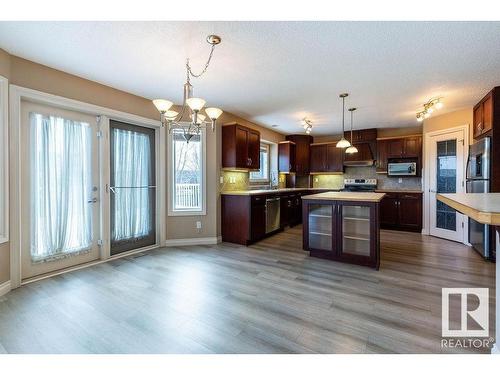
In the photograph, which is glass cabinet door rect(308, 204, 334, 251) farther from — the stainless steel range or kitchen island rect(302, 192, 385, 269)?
the stainless steel range

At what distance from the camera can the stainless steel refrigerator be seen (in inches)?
138

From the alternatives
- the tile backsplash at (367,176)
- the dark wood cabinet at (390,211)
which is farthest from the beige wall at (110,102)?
the dark wood cabinet at (390,211)

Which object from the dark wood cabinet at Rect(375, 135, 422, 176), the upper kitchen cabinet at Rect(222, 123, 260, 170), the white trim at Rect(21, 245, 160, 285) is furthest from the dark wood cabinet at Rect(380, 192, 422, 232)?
the white trim at Rect(21, 245, 160, 285)

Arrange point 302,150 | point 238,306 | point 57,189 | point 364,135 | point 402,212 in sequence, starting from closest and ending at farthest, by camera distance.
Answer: point 238,306, point 57,189, point 402,212, point 364,135, point 302,150

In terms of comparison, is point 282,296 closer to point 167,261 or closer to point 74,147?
point 167,261

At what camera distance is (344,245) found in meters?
3.41

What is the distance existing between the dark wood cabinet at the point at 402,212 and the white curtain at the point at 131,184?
487cm

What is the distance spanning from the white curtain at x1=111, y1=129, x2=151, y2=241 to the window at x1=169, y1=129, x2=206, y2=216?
0.40m

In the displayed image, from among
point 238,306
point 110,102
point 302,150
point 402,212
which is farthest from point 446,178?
point 110,102

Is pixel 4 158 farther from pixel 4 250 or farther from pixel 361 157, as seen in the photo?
pixel 361 157

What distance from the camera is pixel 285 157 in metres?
6.54

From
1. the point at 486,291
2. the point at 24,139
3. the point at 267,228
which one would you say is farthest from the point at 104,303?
the point at 486,291

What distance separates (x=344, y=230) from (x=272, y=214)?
74.9 inches

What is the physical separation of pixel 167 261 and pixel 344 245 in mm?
2527
